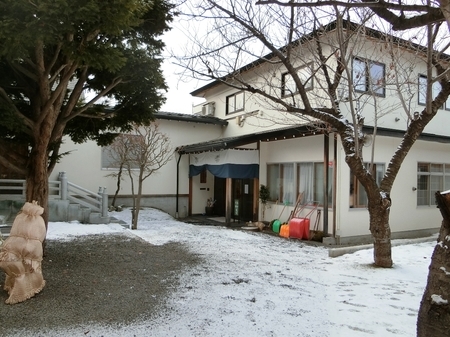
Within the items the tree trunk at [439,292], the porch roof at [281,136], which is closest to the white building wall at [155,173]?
the porch roof at [281,136]

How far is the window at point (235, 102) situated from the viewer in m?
14.5

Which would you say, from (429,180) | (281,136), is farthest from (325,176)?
(429,180)

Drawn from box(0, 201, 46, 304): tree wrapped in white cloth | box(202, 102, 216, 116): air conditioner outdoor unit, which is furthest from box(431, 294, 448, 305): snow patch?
box(202, 102, 216, 116): air conditioner outdoor unit

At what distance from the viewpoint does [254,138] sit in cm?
1161

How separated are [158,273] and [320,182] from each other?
248 inches

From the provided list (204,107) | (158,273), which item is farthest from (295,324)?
(204,107)

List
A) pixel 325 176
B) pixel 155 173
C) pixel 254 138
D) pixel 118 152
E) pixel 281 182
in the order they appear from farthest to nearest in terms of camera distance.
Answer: pixel 155 173 → pixel 118 152 → pixel 281 182 → pixel 254 138 → pixel 325 176

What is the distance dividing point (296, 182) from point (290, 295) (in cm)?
674

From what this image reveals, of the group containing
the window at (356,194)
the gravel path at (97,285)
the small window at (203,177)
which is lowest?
the gravel path at (97,285)

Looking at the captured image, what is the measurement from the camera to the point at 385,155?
33.4ft

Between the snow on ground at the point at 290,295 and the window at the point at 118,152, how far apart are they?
15.1 feet

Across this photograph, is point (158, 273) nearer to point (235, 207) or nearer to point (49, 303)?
point (49, 303)

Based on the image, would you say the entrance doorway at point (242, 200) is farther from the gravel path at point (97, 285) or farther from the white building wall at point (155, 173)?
the gravel path at point (97, 285)

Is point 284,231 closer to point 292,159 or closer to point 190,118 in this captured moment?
point 292,159
